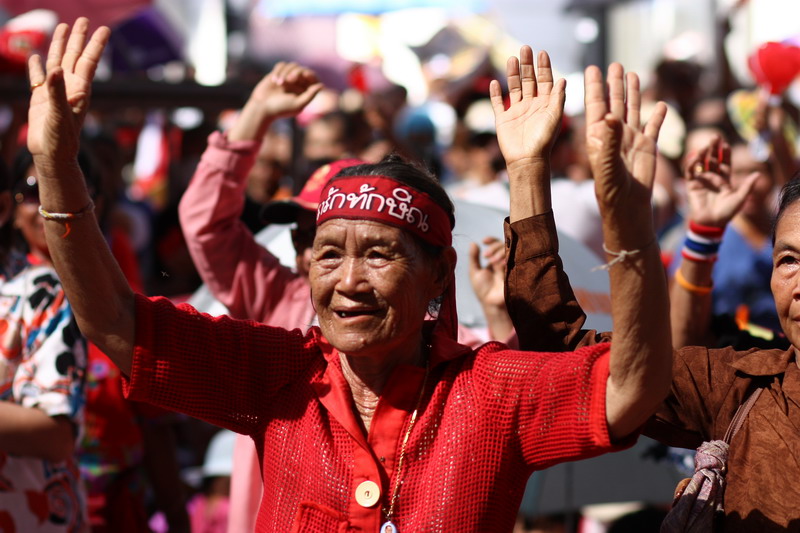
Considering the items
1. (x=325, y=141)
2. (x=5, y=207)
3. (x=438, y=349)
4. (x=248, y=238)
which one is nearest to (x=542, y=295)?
(x=438, y=349)

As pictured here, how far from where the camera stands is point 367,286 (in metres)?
2.31

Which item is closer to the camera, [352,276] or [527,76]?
[352,276]

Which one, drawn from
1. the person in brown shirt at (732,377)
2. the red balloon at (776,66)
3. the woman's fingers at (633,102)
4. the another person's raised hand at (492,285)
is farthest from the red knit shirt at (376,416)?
the red balloon at (776,66)

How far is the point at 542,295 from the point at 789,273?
558mm

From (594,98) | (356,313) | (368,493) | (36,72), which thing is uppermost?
(36,72)

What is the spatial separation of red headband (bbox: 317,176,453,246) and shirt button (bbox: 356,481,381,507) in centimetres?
54

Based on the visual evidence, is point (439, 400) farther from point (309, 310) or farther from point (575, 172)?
point (575, 172)

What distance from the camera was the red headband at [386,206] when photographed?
92.1 inches

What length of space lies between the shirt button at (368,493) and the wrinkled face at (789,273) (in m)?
1.01

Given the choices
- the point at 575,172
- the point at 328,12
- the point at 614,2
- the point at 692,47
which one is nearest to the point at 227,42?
the point at 328,12

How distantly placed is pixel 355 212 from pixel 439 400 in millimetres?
436

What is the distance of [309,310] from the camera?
3.35 metres

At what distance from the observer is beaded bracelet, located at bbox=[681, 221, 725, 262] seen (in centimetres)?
322

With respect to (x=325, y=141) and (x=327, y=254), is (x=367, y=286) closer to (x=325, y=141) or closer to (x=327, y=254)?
(x=327, y=254)
